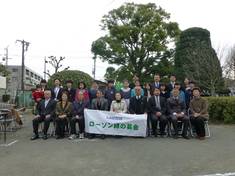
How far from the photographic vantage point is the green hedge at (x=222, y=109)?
661 inches

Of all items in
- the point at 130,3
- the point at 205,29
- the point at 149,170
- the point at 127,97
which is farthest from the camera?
the point at 130,3

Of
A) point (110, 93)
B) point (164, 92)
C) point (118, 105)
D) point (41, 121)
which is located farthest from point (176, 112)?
point (41, 121)

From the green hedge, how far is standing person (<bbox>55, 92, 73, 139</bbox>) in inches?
280

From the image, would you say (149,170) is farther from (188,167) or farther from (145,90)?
(145,90)

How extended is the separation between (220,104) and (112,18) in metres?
30.4

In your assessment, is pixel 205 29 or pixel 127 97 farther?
pixel 205 29

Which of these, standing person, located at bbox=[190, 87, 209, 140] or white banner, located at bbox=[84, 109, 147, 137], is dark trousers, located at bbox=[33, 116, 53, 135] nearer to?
white banner, located at bbox=[84, 109, 147, 137]

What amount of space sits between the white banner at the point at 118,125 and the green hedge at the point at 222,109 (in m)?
5.50

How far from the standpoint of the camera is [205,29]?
37.0 meters

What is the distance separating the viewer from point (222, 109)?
17.3 meters

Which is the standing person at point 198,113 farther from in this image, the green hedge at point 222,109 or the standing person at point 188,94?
the green hedge at point 222,109

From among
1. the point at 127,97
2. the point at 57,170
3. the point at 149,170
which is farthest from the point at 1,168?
the point at 127,97

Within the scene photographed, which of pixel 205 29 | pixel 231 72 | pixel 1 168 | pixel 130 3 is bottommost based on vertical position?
pixel 1 168

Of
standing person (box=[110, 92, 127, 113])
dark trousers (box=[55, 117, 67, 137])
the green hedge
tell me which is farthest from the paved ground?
the green hedge
